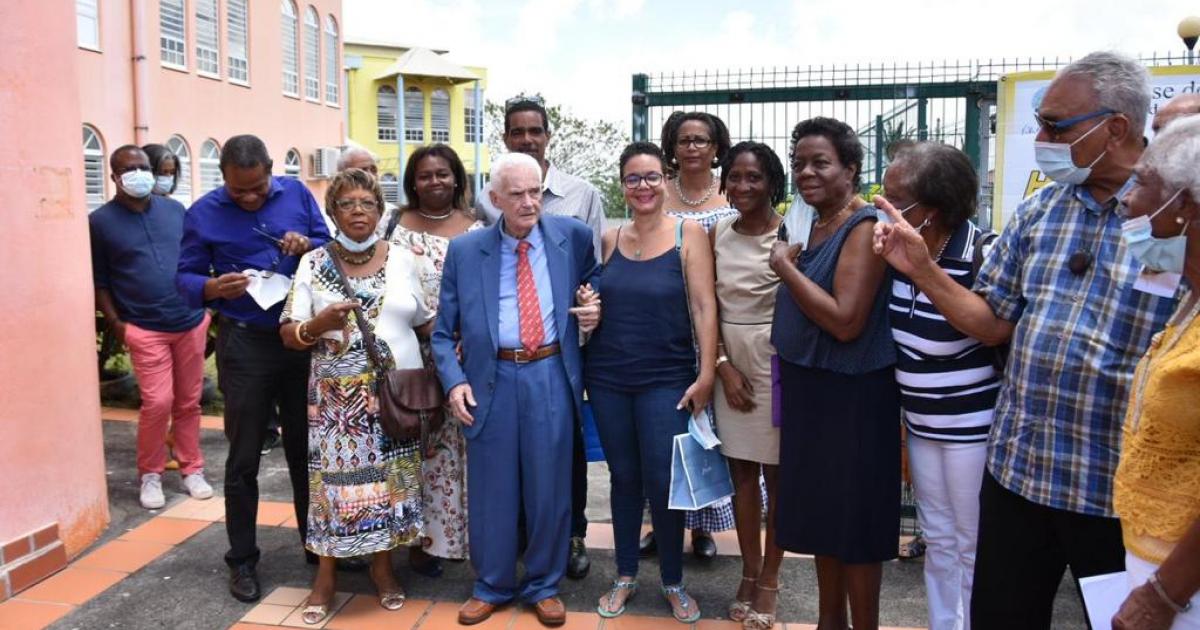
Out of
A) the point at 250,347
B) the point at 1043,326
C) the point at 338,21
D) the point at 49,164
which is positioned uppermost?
the point at 338,21

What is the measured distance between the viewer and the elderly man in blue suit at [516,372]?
363cm

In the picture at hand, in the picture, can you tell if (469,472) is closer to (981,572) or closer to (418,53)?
(981,572)

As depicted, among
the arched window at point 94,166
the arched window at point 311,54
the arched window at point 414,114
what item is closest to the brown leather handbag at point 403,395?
the arched window at point 94,166

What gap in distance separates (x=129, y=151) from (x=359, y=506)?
2.86 meters

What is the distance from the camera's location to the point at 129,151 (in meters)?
5.14

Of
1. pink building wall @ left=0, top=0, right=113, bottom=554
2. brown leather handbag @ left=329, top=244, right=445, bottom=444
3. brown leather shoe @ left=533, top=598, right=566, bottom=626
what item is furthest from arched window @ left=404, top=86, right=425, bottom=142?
brown leather shoe @ left=533, top=598, right=566, bottom=626

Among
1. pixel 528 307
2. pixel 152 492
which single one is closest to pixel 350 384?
pixel 528 307

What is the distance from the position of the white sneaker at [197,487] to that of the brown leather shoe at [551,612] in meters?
2.49

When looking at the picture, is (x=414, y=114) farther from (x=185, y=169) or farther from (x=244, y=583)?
(x=244, y=583)

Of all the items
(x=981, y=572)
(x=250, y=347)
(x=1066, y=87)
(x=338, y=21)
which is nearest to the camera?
(x=1066, y=87)

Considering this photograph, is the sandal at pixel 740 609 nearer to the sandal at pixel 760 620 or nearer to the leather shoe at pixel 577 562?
the sandal at pixel 760 620

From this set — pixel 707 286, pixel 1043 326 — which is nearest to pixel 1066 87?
pixel 1043 326

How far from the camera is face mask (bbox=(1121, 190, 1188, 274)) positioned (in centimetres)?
183

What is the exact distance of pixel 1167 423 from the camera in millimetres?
1776
